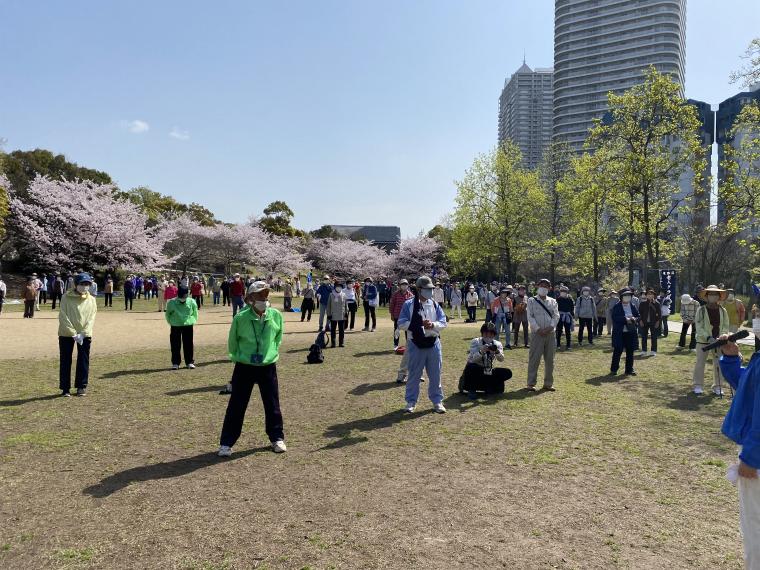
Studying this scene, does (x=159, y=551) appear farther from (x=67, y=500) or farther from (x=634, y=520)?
(x=634, y=520)

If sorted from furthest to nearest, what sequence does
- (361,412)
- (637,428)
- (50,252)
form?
(50,252) → (361,412) → (637,428)

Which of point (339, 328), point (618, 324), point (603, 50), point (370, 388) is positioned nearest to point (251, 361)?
point (370, 388)

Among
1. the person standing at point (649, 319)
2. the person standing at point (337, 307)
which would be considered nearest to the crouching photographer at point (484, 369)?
the person standing at point (337, 307)

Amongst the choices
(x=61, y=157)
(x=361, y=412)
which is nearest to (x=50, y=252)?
(x=61, y=157)

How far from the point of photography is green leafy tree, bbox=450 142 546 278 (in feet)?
124

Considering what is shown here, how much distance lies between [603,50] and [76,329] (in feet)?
427

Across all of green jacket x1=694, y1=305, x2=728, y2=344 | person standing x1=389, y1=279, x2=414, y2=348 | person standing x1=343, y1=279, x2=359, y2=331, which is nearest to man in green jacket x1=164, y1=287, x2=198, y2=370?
person standing x1=389, y1=279, x2=414, y2=348

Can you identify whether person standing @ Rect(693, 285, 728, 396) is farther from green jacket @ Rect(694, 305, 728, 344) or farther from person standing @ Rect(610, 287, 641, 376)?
person standing @ Rect(610, 287, 641, 376)

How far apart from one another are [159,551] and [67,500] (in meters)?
1.41

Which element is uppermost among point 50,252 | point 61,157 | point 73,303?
point 61,157

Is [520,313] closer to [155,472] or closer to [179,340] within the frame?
[179,340]

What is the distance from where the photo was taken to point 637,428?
22.5ft

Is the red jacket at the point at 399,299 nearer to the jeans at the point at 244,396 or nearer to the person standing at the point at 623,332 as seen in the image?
the person standing at the point at 623,332

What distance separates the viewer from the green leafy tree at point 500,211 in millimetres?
37656
